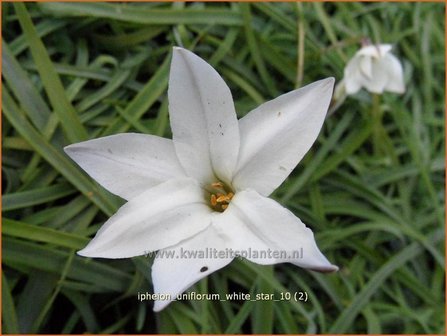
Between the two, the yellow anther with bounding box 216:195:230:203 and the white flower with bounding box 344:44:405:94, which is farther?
the white flower with bounding box 344:44:405:94

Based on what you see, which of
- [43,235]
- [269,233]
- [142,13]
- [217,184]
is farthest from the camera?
[142,13]

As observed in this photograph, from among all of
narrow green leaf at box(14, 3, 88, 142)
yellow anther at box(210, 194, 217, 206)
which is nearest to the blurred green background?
narrow green leaf at box(14, 3, 88, 142)

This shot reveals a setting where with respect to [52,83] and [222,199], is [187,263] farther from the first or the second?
[52,83]

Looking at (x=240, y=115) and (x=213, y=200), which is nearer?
(x=213, y=200)

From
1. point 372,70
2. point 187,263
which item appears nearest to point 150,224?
point 187,263

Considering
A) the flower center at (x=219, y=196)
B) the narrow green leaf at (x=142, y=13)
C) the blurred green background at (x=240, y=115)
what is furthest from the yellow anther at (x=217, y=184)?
the narrow green leaf at (x=142, y=13)

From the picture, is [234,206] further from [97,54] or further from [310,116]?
[97,54]

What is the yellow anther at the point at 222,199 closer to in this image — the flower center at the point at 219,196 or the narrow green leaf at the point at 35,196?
the flower center at the point at 219,196

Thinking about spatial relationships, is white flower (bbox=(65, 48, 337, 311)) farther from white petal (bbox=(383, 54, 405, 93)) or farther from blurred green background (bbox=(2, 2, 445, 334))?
white petal (bbox=(383, 54, 405, 93))
